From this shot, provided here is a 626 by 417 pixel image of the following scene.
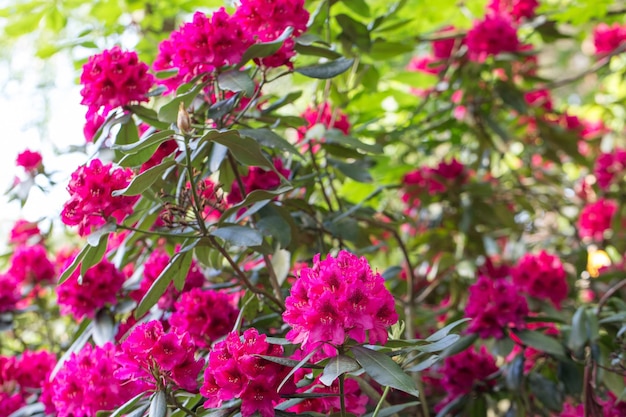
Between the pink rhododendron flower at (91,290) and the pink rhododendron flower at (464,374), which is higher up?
the pink rhododendron flower at (91,290)

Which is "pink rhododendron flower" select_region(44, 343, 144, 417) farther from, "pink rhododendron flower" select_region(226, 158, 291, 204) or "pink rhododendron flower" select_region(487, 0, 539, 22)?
"pink rhododendron flower" select_region(487, 0, 539, 22)

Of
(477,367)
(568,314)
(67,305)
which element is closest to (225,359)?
(67,305)

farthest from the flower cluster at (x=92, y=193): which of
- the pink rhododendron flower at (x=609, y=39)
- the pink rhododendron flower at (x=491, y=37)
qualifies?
the pink rhododendron flower at (x=609, y=39)

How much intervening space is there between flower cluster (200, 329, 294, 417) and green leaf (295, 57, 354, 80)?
493 millimetres

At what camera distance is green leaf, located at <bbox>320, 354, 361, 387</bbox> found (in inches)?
29.5

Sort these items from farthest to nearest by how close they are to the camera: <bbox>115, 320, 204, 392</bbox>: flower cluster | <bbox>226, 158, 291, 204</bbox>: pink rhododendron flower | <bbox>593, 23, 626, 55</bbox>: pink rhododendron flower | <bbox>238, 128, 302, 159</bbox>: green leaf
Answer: <bbox>593, 23, 626, 55</bbox>: pink rhododendron flower → <bbox>226, 158, 291, 204</bbox>: pink rhododendron flower → <bbox>238, 128, 302, 159</bbox>: green leaf → <bbox>115, 320, 204, 392</bbox>: flower cluster

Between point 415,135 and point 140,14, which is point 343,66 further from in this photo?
point 140,14

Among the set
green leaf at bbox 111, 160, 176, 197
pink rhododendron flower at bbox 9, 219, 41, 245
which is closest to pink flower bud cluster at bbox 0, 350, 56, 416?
pink rhododendron flower at bbox 9, 219, 41, 245

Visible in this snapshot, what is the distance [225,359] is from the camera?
85cm

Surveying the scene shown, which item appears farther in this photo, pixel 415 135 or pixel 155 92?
pixel 415 135

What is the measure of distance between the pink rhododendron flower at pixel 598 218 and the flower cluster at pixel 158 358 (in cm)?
182

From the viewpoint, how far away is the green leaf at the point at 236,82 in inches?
41.1

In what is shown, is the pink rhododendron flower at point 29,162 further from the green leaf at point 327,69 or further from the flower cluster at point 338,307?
the flower cluster at point 338,307

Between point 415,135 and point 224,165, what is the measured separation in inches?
36.6
